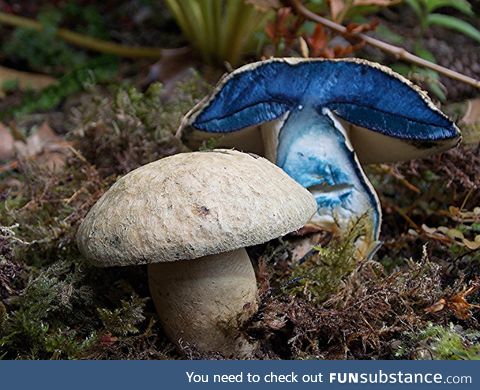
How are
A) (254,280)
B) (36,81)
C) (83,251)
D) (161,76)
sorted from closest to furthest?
(83,251)
(254,280)
(161,76)
(36,81)

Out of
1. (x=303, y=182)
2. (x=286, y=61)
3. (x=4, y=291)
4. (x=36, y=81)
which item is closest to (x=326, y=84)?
(x=286, y=61)

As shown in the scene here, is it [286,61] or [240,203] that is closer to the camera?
[240,203]

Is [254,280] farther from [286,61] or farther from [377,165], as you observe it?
[377,165]

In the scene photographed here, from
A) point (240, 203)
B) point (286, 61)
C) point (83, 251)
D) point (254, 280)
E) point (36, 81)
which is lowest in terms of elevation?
A: point (36, 81)

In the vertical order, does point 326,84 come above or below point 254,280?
above

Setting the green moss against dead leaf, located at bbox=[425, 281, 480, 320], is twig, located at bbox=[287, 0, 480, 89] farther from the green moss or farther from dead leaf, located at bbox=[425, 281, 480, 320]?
dead leaf, located at bbox=[425, 281, 480, 320]

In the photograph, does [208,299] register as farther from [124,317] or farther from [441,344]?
[441,344]
